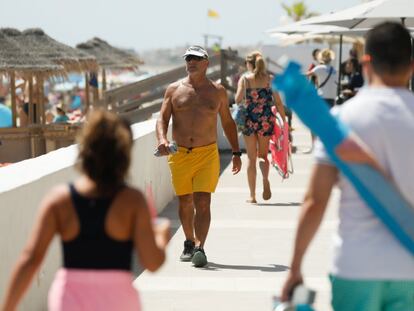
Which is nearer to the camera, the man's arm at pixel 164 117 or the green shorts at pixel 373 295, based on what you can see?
the green shorts at pixel 373 295

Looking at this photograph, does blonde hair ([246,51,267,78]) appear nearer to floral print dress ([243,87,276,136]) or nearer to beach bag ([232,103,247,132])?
floral print dress ([243,87,276,136])

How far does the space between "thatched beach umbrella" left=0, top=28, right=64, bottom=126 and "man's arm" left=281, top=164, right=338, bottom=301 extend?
60.2 feet

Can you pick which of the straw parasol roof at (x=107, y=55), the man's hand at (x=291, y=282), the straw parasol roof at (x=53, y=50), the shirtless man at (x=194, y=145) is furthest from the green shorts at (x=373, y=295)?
the straw parasol roof at (x=107, y=55)

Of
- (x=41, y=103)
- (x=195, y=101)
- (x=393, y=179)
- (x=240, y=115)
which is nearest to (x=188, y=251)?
(x=195, y=101)

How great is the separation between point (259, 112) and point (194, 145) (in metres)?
4.14

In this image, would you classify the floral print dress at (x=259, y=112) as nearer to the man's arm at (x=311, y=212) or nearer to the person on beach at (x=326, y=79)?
the person on beach at (x=326, y=79)

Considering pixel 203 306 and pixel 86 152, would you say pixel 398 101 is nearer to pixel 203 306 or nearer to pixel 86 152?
pixel 86 152

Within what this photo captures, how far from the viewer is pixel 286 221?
1228cm

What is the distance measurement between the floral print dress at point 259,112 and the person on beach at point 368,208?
30.3 ft

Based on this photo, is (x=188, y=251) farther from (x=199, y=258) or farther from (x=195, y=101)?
(x=195, y=101)

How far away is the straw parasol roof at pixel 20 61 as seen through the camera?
23.2 metres

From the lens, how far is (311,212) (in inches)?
176

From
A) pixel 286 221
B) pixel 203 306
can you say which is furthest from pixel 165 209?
pixel 203 306

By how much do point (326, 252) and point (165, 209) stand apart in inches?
137
